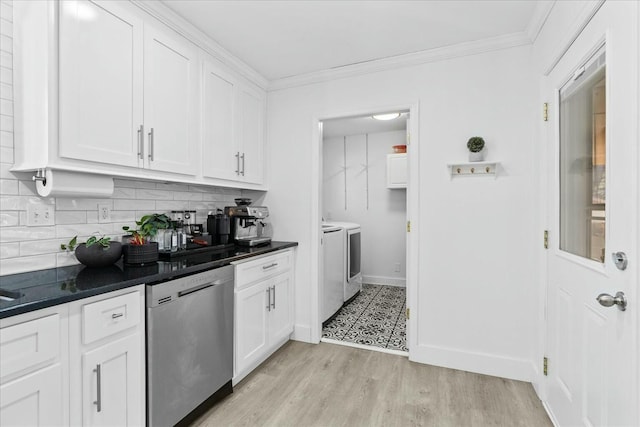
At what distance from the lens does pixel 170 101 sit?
6.78 ft

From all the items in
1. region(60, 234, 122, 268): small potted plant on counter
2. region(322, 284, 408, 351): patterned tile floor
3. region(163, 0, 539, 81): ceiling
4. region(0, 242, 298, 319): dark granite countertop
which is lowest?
region(322, 284, 408, 351): patterned tile floor

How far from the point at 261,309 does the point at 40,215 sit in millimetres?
1484

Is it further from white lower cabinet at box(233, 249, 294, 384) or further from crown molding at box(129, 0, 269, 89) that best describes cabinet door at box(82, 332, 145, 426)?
crown molding at box(129, 0, 269, 89)

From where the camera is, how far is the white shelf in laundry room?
2373mm

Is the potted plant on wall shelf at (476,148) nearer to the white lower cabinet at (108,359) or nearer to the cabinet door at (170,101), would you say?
the cabinet door at (170,101)

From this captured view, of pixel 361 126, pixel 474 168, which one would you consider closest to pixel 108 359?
pixel 474 168

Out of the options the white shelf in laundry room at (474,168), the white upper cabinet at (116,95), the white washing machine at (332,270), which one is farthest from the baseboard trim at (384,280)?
the white upper cabinet at (116,95)

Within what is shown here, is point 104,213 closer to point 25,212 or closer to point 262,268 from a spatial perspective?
point 25,212

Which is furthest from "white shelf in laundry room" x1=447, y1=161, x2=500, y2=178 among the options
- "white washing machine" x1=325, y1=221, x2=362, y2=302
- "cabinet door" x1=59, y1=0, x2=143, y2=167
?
"cabinet door" x1=59, y1=0, x2=143, y2=167

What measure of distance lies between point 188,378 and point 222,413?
0.38 m

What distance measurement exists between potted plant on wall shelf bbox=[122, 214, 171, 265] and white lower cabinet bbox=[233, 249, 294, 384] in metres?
0.55

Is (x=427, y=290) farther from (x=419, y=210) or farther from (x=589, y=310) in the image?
(x=589, y=310)

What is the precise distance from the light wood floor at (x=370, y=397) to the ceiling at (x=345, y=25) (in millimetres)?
2519

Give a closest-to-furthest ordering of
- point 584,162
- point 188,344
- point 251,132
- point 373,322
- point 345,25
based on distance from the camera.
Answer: point 584,162 < point 188,344 < point 345,25 < point 251,132 < point 373,322
